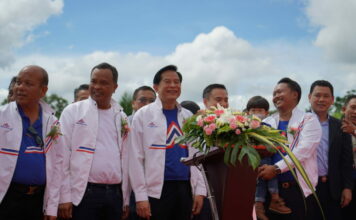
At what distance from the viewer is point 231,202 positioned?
3.59 metres

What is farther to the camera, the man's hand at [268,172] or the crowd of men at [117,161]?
the man's hand at [268,172]

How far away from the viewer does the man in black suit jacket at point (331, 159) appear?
20.3 ft

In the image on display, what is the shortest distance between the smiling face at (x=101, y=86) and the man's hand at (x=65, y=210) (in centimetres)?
125

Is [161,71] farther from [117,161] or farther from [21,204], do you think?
[21,204]

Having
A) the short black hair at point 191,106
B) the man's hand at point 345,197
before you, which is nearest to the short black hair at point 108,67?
the short black hair at point 191,106

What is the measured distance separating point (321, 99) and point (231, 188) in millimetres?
3557

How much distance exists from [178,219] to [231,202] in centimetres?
148

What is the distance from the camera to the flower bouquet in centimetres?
344

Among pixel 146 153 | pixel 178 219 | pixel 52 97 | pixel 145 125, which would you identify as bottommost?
pixel 178 219

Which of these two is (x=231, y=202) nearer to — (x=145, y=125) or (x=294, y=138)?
(x=145, y=125)

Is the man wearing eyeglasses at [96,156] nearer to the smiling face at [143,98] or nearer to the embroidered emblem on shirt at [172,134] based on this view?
the embroidered emblem on shirt at [172,134]

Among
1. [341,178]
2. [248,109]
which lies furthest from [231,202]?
[248,109]

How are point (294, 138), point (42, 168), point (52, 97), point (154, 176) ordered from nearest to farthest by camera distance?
point (42, 168) < point (154, 176) < point (294, 138) < point (52, 97)

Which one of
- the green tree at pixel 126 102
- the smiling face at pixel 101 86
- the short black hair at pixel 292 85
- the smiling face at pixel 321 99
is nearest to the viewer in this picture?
the smiling face at pixel 101 86
